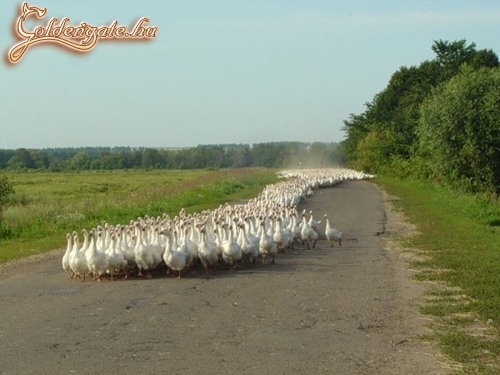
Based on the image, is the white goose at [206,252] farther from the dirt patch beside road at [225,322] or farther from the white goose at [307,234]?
the white goose at [307,234]

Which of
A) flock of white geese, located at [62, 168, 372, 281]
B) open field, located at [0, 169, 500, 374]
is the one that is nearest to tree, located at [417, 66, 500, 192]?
open field, located at [0, 169, 500, 374]

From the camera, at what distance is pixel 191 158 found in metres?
157

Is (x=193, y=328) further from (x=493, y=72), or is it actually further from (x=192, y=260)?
(x=493, y=72)

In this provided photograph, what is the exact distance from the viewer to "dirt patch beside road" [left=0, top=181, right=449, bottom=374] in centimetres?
903

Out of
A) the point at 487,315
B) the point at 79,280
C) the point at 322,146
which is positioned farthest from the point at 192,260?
the point at 322,146

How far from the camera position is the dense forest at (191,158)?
13238 centimetres

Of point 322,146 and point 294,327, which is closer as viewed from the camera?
point 294,327

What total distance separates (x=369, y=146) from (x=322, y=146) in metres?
65.3

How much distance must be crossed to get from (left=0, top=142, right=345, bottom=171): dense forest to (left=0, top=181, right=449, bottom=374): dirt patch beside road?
10694 cm

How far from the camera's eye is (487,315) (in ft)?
38.0

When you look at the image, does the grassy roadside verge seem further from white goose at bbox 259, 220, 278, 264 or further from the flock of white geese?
the flock of white geese

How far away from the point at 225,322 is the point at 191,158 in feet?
480

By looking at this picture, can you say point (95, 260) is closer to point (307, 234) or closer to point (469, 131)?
point (307, 234)

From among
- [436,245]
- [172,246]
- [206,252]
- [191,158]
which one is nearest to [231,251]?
[206,252]
